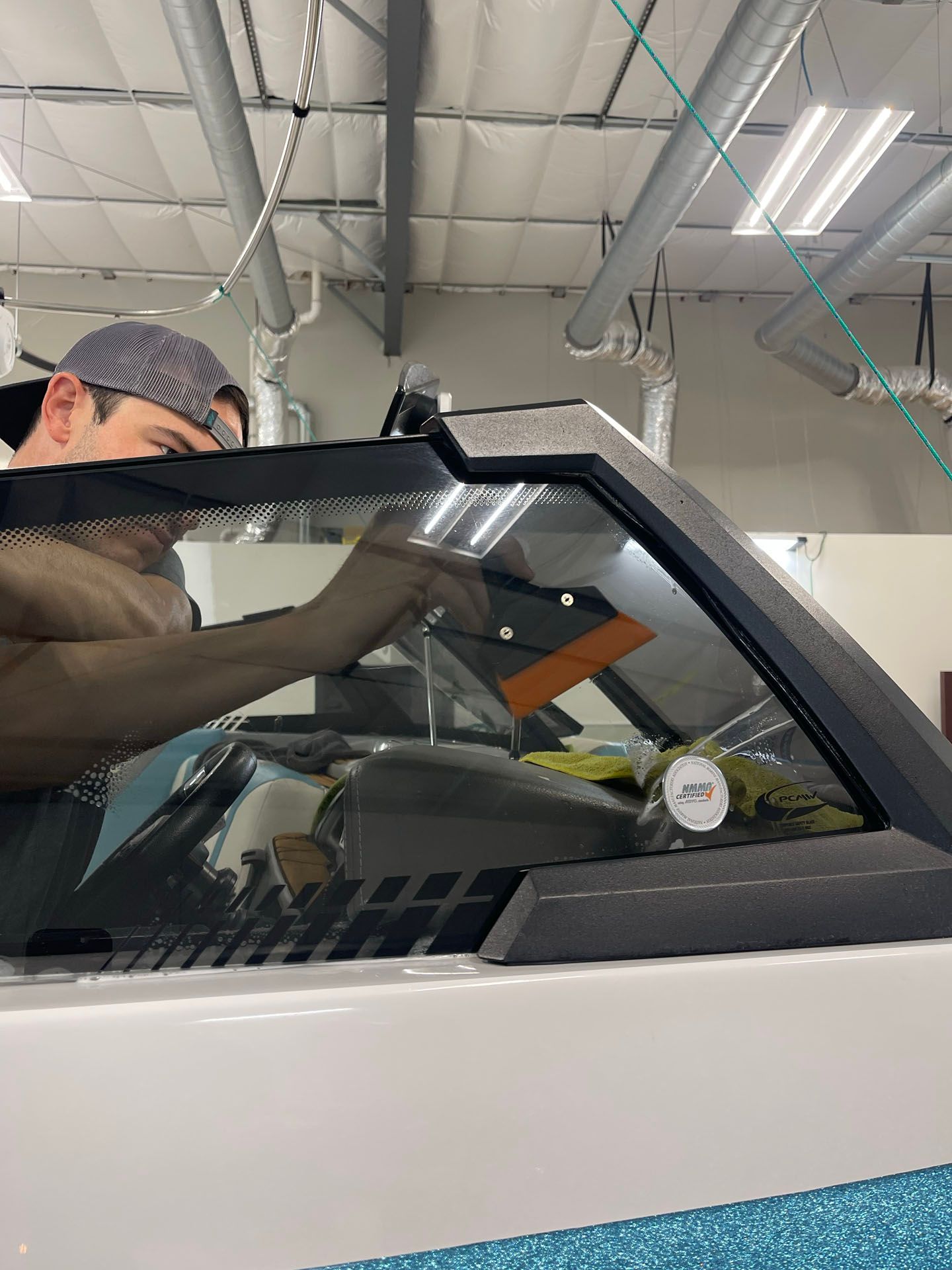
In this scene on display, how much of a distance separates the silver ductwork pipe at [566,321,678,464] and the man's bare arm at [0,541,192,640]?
5.36 meters

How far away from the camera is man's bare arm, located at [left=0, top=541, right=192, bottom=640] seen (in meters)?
0.56

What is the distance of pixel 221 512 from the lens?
1.92ft

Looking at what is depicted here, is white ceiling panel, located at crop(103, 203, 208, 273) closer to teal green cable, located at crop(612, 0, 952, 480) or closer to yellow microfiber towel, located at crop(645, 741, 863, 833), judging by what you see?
teal green cable, located at crop(612, 0, 952, 480)

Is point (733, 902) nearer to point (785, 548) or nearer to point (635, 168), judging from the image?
point (635, 168)

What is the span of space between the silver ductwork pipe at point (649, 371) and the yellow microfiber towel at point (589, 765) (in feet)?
17.2

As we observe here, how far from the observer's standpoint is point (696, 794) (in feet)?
1.89

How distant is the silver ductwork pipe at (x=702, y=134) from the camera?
120 inches

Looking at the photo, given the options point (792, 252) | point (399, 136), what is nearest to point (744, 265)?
point (399, 136)

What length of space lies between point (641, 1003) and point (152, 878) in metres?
0.31

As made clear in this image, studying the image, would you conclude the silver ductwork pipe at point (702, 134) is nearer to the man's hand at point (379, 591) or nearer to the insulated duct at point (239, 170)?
the insulated duct at point (239, 170)

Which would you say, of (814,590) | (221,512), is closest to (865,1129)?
(221,512)

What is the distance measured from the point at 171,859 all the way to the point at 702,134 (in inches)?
159

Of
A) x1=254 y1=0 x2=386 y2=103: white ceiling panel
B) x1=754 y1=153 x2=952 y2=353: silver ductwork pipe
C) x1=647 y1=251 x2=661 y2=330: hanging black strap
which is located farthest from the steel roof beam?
x1=754 y1=153 x2=952 y2=353: silver ductwork pipe

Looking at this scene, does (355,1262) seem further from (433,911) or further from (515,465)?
(515,465)
